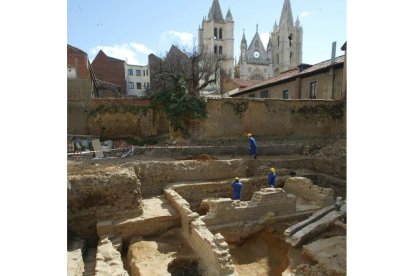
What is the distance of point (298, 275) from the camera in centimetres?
720

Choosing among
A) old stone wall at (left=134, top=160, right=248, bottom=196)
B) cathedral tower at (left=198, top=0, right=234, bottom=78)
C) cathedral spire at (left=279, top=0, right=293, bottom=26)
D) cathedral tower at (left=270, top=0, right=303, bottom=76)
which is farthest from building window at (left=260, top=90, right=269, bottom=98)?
cathedral spire at (left=279, top=0, right=293, bottom=26)

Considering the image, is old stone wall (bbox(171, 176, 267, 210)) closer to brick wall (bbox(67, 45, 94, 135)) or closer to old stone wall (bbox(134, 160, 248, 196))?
old stone wall (bbox(134, 160, 248, 196))

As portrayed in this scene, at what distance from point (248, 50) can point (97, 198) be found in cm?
6600

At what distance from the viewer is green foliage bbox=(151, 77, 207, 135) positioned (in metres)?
19.7

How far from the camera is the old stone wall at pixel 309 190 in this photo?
37.5ft

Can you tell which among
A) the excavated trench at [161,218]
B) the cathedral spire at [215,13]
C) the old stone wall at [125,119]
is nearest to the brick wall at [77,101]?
the old stone wall at [125,119]

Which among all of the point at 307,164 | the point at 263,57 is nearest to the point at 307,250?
the point at 307,164

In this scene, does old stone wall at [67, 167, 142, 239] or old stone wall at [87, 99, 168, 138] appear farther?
old stone wall at [87, 99, 168, 138]

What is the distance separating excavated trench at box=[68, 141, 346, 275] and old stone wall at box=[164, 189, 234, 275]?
0.83ft

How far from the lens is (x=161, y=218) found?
9727mm

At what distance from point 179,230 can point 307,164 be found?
359 inches

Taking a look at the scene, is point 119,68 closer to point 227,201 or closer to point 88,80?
point 88,80

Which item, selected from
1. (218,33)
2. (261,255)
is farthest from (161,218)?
(218,33)

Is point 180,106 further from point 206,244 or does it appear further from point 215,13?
point 215,13
